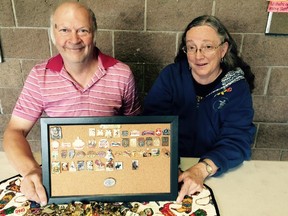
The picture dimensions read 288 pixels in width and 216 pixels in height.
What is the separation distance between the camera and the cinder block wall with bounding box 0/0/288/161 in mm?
1814

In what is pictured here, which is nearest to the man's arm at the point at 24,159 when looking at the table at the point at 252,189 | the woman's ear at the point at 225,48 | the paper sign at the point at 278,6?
the table at the point at 252,189

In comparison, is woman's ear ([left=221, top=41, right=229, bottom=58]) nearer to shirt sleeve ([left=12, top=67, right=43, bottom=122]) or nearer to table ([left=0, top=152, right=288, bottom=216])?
table ([left=0, top=152, right=288, bottom=216])

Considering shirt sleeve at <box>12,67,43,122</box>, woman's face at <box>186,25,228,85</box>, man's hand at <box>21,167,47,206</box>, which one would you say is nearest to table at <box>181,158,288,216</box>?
woman's face at <box>186,25,228,85</box>

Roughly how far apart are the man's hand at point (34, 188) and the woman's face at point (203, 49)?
801 millimetres

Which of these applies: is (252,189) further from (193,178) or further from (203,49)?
(203,49)

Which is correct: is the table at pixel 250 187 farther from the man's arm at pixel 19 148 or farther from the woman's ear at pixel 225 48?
the woman's ear at pixel 225 48

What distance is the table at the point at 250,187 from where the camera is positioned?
1.08 m

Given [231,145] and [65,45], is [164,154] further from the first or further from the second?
[65,45]

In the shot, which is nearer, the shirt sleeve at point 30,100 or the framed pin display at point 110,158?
the framed pin display at point 110,158

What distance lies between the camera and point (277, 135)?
7.16 feet

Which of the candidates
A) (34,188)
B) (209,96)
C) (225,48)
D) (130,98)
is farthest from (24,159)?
(225,48)

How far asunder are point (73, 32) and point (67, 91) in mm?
262

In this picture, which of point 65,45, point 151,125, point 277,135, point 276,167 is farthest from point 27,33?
point 277,135

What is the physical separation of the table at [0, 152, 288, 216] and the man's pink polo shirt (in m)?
0.25
